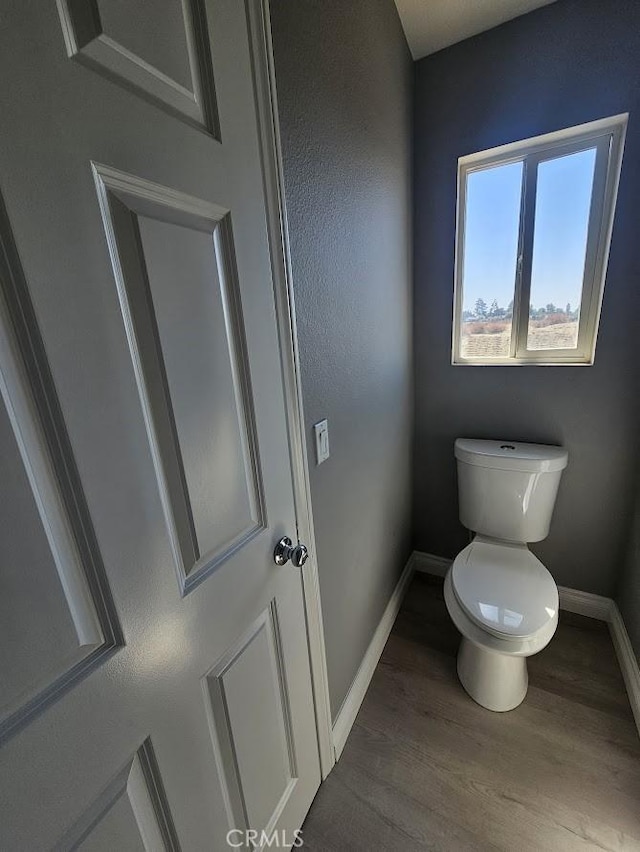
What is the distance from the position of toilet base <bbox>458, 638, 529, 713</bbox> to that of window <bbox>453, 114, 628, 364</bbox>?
1196mm

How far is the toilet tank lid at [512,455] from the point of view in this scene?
56.5 inches

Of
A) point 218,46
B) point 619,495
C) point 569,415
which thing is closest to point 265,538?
point 218,46

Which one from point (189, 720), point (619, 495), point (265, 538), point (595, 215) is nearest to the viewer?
point (189, 720)

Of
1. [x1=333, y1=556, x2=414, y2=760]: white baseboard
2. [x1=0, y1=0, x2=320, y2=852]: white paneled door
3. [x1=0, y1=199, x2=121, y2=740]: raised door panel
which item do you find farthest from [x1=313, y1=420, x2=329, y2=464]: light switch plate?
[x1=333, y1=556, x2=414, y2=760]: white baseboard

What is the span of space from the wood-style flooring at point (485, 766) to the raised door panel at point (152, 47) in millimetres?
1715

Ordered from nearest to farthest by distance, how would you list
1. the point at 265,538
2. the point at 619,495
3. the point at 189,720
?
1. the point at 189,720
2. the point at 265,538
3. the point at 619,495

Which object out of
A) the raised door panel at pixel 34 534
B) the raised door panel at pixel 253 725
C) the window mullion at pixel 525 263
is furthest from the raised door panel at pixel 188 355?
the window mullion at pixel 525 263

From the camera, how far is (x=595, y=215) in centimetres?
138

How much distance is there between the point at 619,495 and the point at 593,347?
2.11ft

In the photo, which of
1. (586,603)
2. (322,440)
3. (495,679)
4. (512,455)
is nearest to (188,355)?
(322,440)

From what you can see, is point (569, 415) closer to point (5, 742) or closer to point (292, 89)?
point (292, 89)

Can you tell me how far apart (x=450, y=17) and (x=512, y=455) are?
5.41ft

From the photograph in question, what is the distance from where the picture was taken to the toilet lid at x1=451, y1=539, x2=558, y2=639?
1.16 metres

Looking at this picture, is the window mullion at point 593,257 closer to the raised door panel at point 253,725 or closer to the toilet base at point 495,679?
the toilet base at point 495,679
